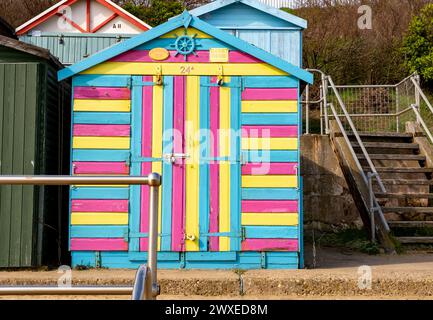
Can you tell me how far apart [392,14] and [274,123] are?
17195 mm

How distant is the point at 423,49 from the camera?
17078mm

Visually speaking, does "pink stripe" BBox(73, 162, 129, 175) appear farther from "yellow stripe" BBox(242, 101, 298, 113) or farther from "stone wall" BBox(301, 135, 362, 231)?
"stone wall" BBox(301, 135, 362, 231)

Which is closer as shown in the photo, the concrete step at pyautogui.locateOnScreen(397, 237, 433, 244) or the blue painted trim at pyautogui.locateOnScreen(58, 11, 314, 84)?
the blue painted trim at pyautogui.locateOnScreen(58, 11, 314, 84)

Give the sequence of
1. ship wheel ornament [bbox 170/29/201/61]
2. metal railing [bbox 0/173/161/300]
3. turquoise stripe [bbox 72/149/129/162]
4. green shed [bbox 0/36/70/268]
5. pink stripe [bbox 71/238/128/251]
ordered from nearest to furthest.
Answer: metal railing [bbox 0/173/161/300] → green shed [bbox 0/36/70/268] → pink stripe [bbox 71/238/128/251] → turquoise stripe [bbox 72/149/129/162] → ship wheel ornament [bbox 170/29/201/61]

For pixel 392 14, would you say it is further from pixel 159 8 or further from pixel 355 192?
pixel 355 192

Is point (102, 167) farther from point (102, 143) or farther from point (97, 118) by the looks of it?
point (97, 118)

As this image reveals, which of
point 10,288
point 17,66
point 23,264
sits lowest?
point 23,264

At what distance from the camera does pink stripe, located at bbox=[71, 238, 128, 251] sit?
6.03 m

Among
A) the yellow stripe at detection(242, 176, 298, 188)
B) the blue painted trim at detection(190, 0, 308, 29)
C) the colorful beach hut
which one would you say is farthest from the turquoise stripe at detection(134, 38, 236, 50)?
the blue painted trim at detection(190, 0, 308, 29)

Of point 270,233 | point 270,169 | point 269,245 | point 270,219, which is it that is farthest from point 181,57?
point 269,245

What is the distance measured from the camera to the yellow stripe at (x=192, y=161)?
606 centimetres

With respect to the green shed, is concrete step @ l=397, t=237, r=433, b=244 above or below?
below

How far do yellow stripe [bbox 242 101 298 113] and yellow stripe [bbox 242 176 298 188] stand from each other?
84cm

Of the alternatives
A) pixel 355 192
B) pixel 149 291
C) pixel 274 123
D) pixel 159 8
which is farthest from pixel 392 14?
pixel 149 291
